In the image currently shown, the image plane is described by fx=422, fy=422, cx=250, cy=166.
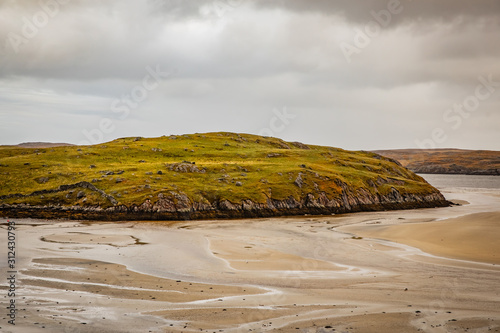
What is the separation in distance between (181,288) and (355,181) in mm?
70344

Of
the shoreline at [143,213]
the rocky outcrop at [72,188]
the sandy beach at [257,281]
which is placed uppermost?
the rocky outcrop at [72,188]

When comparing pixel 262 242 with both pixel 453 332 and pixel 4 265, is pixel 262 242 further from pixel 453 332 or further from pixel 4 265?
pixel 453 332

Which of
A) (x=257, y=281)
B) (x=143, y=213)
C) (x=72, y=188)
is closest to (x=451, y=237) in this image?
(x=257, y=281)

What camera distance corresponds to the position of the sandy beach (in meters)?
19.8

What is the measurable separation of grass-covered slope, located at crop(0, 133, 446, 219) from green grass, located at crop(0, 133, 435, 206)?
0.18m

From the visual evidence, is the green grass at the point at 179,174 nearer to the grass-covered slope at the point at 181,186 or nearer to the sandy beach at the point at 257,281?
the grass-covered slope at the point at 181,186

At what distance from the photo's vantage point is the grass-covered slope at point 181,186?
68062mm

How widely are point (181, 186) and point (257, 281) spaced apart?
49.3 meters

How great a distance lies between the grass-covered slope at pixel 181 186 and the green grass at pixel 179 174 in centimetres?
18

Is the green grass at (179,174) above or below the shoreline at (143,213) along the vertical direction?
above

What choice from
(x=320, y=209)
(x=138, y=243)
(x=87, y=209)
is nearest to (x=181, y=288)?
(x=138, y=243)

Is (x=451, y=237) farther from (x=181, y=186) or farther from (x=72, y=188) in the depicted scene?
(x=72, y=188)

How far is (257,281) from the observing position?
27.9m

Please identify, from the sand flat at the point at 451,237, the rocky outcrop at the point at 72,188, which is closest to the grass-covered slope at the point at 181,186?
the rocky outcrop at the point at 72,188
